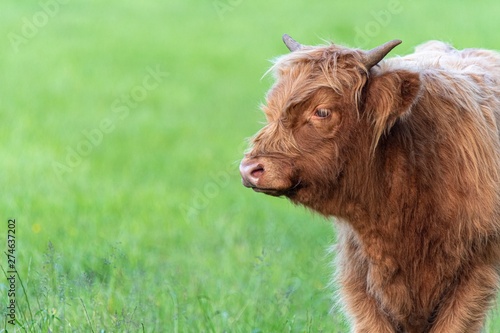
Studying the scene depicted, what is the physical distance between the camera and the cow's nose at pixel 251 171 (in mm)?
4613

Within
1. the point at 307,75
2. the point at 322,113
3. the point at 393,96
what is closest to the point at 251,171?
the point at 322,113

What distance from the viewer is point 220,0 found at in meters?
25.2

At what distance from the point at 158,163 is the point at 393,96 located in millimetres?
7667

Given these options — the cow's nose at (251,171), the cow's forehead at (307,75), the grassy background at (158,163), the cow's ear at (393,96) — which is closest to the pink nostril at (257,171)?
the cow's nose at (251,171)

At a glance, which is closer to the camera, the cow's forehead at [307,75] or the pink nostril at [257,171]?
the pink nostril at [257,171]

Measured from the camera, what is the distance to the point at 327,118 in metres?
4.86

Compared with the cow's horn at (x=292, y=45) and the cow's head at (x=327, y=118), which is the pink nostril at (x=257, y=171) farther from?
the cow's horn at (x=292, y=45)

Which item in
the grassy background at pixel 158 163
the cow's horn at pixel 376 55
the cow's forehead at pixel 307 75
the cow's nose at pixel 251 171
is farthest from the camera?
the grassy background at pixel 158 163

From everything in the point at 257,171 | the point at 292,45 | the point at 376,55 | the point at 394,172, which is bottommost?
the point at 394,172

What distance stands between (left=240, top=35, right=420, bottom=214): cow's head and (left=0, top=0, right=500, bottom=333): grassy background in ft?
4.19

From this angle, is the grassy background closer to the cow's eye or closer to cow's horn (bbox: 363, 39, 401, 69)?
the cow's eye

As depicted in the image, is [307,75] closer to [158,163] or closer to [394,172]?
[394,172]

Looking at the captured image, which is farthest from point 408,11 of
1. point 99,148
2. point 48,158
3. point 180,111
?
point 48,158

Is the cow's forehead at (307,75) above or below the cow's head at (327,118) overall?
above
